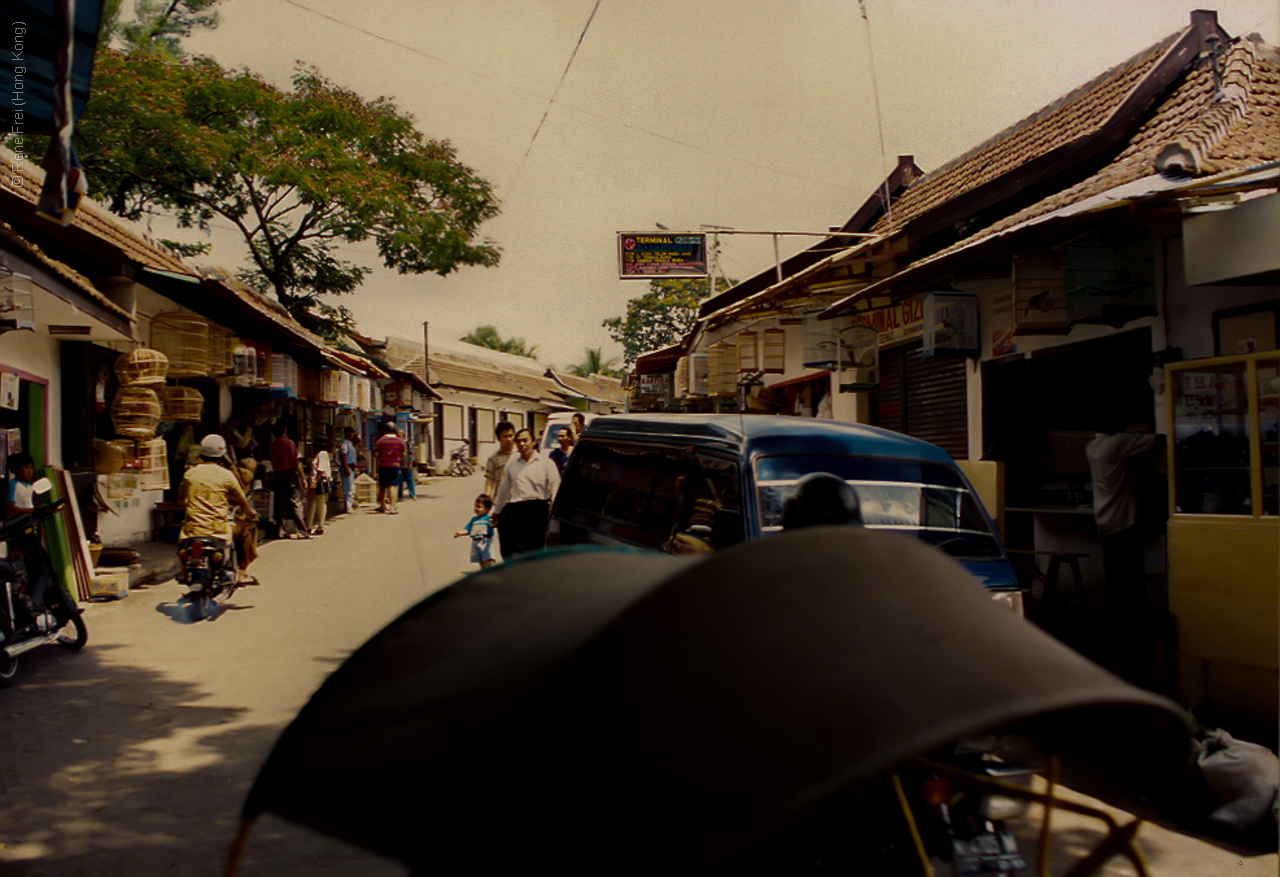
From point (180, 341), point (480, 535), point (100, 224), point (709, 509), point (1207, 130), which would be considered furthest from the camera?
point (100, 224)

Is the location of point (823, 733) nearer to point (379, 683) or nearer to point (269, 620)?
point (379, 683)

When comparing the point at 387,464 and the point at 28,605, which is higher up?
the point at 387,464

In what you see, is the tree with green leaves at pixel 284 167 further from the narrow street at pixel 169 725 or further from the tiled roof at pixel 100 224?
the narrow street at pixel 169 725

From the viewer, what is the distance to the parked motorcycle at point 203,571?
917cm

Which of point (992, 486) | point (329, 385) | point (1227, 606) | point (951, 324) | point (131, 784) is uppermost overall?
point (329, 385)

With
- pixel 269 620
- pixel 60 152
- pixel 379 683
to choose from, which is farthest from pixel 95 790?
pixel 269 620

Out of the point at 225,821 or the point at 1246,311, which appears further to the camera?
the point at 1246,311

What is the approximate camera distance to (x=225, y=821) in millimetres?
4270

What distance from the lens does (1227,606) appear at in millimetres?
5703

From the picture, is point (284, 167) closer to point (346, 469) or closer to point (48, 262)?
point (346, 469)

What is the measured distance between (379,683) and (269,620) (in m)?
7.91

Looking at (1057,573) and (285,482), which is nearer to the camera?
(1057,573)

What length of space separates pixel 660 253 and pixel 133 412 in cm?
893

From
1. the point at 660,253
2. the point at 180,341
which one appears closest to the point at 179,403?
the point at 180,341
